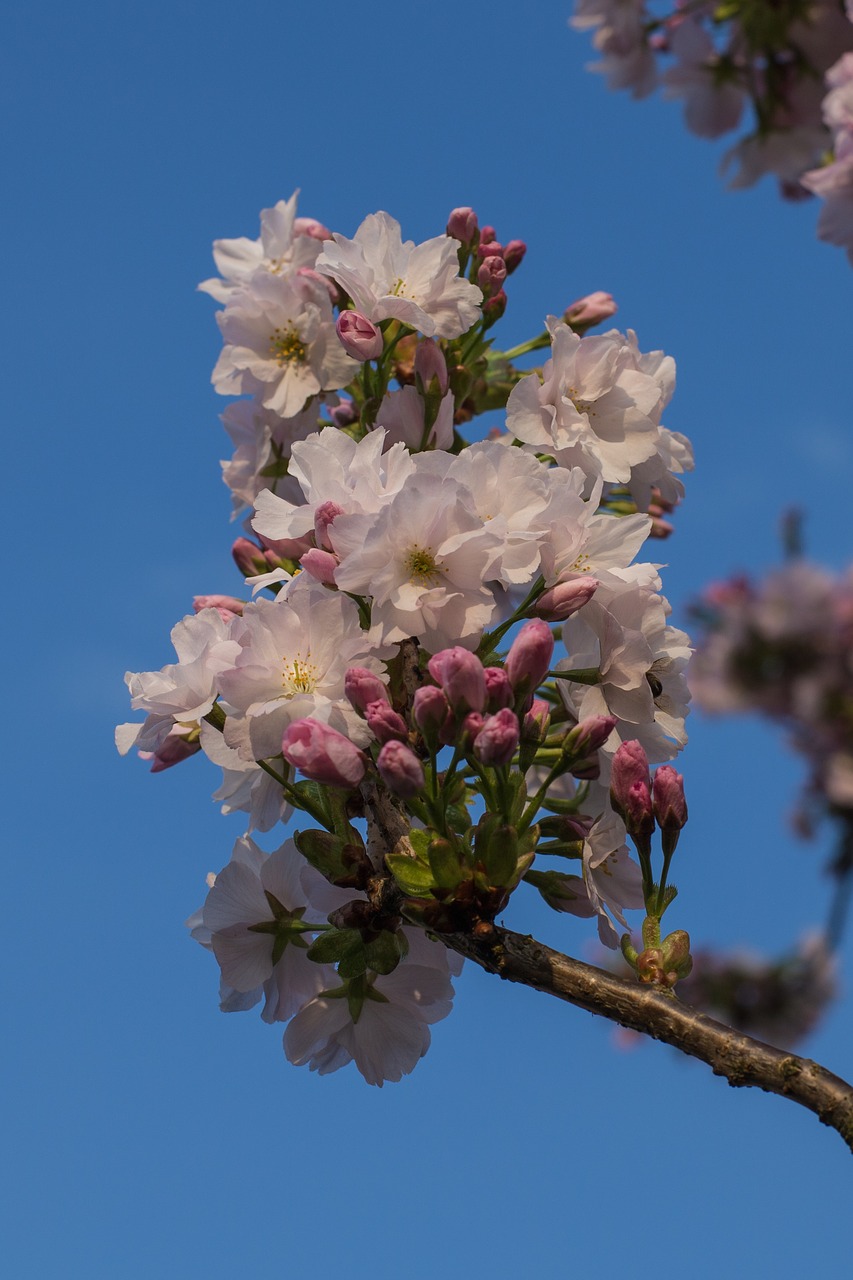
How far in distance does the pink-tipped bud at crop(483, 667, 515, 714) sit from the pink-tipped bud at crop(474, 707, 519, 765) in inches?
3.8

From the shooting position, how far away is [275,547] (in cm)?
280

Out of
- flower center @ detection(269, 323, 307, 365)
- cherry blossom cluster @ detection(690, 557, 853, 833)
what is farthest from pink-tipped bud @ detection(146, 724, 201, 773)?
cherry blossom cluster @ detection(690, 557, 853, 833)

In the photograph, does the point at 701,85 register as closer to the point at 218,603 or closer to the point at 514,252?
the point at 514,252

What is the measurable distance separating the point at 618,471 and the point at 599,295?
2.61 feet

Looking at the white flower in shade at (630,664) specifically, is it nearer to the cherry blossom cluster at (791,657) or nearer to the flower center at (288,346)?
the flower center at (288,346)

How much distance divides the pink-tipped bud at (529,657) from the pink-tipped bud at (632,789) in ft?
0.68

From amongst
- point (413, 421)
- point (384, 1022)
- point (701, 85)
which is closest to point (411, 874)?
point (384, 1022)

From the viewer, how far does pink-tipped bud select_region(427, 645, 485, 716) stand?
2031 millimetres

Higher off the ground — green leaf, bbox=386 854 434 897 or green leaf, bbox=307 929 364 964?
green leaf, bbox=386 854 434 897

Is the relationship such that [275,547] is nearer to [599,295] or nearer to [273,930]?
[273,930]

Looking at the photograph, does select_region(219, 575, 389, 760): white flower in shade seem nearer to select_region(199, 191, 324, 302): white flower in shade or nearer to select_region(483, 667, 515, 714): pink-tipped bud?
select_region(483, 667, 515, 714): pink-tipped bud

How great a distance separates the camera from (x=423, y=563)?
215cm

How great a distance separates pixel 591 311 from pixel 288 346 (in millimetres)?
747

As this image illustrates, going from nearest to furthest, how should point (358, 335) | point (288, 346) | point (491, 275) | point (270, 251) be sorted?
1. point (358, 335)
2. point (491, 275)
3. point (288, 346)
4. point (270, 251)
